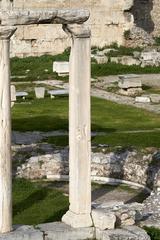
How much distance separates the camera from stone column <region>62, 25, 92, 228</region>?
540 inches

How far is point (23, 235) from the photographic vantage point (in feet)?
43.3

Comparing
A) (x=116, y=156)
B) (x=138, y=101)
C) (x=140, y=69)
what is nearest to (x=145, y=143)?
(x=116, y=156)

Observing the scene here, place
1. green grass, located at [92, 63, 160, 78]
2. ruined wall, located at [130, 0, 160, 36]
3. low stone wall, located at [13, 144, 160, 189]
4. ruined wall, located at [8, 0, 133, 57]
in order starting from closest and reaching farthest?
low stone wall, located at [13, 144, 160, 189]
green grass, located at [92, 63, 160, 78]
ruined wall, located at [8, 0, 133, 57]
ruined wall, located at [130, 0, 160, 36]

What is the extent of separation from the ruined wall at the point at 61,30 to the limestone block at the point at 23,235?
1258 inches

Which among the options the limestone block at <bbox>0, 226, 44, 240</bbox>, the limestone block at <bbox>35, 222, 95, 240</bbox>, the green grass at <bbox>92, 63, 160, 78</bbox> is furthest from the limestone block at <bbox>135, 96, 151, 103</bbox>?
the limestone block at <bbox>0, 226, 44, 240</bbox>

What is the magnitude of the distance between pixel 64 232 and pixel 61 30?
109 ft

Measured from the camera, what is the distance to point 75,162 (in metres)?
13.9

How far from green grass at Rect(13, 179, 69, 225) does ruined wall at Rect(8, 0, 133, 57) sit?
26.6m

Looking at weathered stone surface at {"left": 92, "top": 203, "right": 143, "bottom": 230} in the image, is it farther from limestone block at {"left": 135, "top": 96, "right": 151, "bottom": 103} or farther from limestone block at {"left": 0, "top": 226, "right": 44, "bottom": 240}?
limestone block at {"left": 135, "top": 96, "right": 151, "bottom": 103}

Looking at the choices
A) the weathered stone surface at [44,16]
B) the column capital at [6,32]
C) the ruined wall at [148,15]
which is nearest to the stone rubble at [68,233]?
the column capital at [6,32]

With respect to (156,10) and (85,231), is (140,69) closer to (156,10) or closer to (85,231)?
(156,10)

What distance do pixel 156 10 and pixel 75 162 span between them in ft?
131

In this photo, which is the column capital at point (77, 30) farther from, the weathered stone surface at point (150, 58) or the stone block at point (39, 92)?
the weathered stone surface at point (150, 58)

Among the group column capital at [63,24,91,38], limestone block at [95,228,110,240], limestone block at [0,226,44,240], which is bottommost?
limestone block at [95,228,110,240]
